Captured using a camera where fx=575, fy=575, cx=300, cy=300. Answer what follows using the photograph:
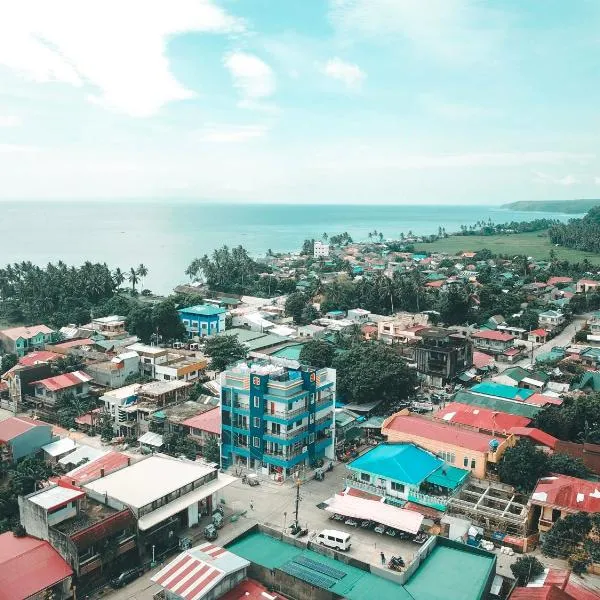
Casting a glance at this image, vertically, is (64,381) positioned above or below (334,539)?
above

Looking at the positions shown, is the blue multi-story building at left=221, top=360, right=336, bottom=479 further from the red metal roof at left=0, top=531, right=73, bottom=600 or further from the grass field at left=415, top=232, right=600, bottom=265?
the grass field at left=415, top=232, right=600, bottom=265

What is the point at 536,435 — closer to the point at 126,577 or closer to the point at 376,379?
the point at 376,379

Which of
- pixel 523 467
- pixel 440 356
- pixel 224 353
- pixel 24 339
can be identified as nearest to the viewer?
pixel 523 467

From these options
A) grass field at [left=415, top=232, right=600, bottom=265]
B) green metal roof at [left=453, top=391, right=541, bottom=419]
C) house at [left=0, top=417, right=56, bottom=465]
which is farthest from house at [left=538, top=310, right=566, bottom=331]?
grass field at [left=415, top=232, right=600, bottom=265]

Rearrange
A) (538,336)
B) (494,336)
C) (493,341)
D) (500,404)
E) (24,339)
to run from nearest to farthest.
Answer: (500,404), (24,339), (493,341), (494,336), (538,336)

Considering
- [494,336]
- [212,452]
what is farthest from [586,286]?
[212,452]

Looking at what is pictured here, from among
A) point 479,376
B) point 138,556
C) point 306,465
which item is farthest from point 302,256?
A: point 138,556
